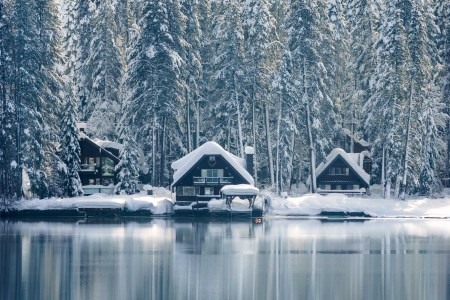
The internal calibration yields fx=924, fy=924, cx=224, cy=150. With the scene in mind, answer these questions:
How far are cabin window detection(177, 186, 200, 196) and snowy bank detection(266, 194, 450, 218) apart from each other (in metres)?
6.36

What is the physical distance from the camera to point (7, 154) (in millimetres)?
74625

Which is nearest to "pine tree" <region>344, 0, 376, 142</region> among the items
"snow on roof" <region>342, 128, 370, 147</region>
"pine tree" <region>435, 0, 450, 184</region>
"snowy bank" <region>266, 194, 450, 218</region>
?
"snow on roof" <region>342, 128, 370, 147</region>

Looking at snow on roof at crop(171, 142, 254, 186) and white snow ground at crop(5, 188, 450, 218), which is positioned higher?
snow on roof at crop(171, 142, 254, 186)

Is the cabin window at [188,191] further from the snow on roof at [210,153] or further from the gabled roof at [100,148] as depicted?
the gabled roof at [100,148]

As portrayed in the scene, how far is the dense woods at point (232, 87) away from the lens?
76.9 meters

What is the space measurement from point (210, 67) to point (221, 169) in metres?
13.4

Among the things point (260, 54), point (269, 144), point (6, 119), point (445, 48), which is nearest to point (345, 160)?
point (269, 144)

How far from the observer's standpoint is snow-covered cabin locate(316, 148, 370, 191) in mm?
93812

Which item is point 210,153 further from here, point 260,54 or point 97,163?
point 97,163

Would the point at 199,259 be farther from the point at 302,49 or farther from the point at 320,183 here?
the point at 320,183

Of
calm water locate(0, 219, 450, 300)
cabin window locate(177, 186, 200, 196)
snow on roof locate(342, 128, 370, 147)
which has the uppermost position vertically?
snow on roof locate(342, 128, 370, 147)

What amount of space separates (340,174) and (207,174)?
18801 mm

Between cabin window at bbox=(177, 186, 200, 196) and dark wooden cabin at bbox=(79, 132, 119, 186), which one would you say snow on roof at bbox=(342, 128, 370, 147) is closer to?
cabin window at bbox=(177, 186, 200, 196)

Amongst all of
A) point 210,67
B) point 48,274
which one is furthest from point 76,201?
point 48,274
